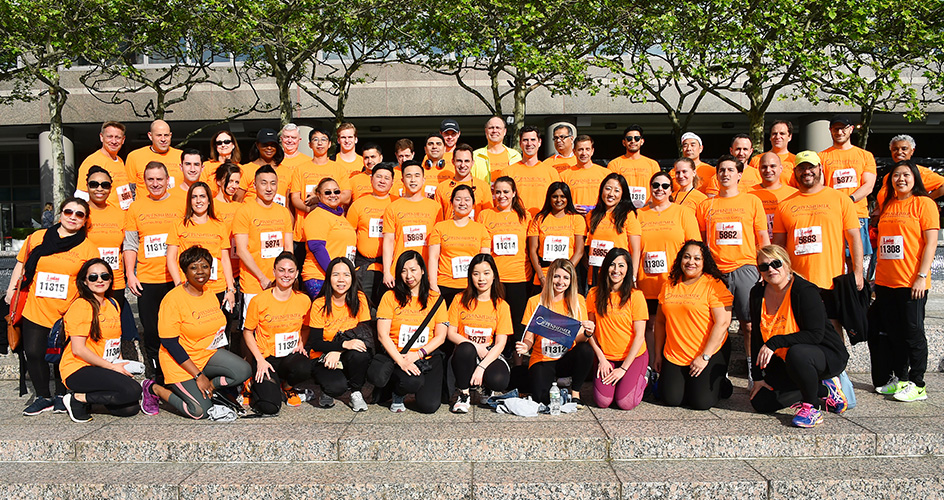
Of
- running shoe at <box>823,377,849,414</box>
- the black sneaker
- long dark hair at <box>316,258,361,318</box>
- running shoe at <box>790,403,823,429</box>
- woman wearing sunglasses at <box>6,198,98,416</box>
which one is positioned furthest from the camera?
long dark hair at <box>316,258,361,318</box>

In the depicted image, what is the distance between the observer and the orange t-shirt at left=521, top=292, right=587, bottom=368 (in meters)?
5.12

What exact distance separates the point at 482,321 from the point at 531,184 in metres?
1.66

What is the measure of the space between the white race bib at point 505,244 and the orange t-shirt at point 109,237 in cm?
306

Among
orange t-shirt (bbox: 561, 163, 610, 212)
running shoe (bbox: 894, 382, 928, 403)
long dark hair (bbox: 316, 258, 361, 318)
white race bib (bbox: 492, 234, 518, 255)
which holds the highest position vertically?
orange t-shirt (bbox: 561, 163, 610, 212)

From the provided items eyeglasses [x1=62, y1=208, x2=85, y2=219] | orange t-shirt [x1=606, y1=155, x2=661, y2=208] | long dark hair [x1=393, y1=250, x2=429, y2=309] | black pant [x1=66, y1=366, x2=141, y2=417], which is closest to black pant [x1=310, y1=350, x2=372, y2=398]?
long dark hair [x1=393, y1=250, x2=429, y2=309]

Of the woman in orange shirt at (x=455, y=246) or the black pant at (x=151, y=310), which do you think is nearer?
the black pant at (x=151, y=310)

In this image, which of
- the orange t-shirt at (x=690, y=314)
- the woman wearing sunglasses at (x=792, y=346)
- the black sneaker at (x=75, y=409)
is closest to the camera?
the woman wearing sunglasses at (x=792, y=346)

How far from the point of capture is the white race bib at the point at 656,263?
5449 mm

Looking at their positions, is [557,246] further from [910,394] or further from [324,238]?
[910,394]

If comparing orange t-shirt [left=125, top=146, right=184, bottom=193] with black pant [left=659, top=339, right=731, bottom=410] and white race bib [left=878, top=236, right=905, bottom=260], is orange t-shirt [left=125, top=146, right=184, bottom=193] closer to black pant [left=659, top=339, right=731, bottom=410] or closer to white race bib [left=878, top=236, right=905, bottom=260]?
black pant [left=659, top=339, right=731, bottom=410]

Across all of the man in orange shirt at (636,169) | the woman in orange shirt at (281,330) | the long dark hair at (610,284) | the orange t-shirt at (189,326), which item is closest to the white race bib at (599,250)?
the long dark hair at (610,284)

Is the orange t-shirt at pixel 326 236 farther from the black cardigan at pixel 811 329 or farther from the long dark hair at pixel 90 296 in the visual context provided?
the black cardigan at pixel 811 329

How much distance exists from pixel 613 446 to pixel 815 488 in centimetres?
113

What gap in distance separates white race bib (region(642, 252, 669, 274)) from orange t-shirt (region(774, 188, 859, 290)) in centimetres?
95
